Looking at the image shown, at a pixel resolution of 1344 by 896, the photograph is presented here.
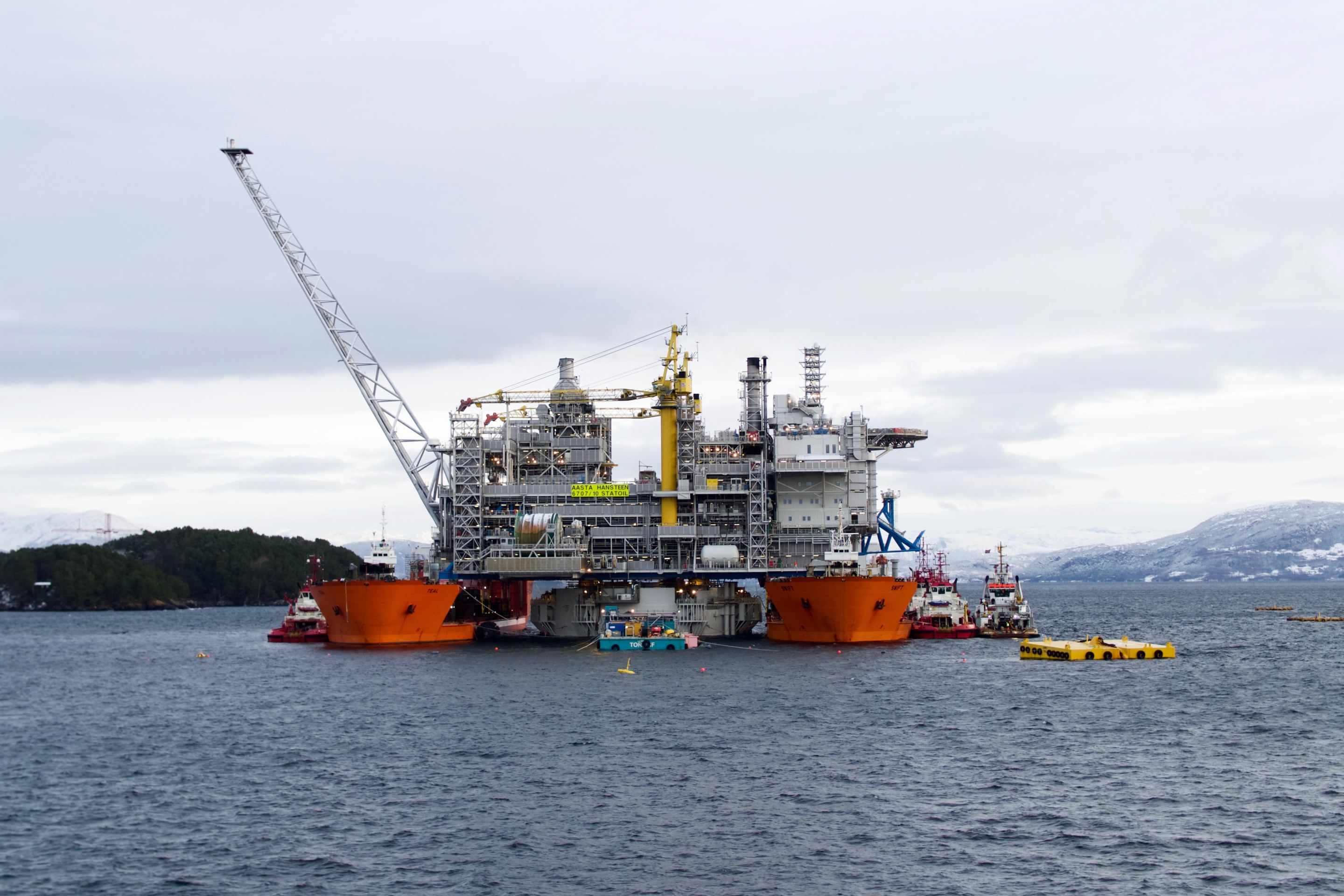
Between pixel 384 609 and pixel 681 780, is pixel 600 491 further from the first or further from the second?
pixel 681 780

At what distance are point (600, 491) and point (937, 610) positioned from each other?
34.3m

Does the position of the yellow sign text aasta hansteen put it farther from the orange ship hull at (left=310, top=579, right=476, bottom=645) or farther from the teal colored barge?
the orange ship hull at (left=310, top=579, right=476, bottom=645)

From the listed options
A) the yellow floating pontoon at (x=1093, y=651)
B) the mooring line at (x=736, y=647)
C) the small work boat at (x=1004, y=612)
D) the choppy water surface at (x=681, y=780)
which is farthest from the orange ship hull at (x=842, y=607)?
the small work boat at (x=1004, y=612)

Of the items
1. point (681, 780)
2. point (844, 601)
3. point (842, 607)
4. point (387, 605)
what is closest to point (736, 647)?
point (842, 607)

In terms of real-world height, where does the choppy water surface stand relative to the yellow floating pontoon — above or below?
below

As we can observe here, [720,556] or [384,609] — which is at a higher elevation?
[720,556]

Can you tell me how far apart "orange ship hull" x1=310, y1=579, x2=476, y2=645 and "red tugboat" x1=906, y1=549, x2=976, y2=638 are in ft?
143

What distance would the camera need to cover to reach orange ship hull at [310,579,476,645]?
341 feet

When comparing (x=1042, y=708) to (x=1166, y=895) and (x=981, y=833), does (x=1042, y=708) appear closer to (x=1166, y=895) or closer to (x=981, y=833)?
(x=981, y=833)

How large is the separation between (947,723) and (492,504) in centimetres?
6335

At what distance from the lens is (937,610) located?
11650cm

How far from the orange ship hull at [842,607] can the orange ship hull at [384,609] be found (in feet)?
97.0

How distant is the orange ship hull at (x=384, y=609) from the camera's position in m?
104

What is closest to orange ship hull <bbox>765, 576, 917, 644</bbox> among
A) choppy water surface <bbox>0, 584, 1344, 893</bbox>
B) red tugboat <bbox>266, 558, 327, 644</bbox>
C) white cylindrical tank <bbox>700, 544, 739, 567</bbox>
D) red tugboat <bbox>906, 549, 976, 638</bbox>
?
white cylindrical tank <bbox>700, 544, 739, 567</bbox>
